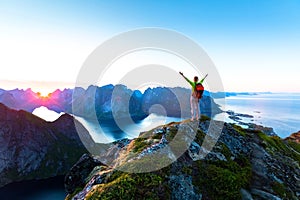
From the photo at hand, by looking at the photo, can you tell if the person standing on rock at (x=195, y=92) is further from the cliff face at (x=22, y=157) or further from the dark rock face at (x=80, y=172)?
the cliff face at (x=22, y=157)

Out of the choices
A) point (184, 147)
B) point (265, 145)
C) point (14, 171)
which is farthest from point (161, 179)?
point (14, 171)

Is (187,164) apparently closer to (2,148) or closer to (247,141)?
(247,141)

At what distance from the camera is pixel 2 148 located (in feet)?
611

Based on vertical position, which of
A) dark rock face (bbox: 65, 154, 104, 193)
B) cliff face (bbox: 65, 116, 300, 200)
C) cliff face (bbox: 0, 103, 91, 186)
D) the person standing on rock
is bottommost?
cliff face (bbox: 0, 103, 91, 186)

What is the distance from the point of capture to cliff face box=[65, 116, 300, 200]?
9.70 metres

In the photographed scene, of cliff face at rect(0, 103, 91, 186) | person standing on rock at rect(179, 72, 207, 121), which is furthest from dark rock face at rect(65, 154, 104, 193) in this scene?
cliff face at rect(0, 103, 91, 186)

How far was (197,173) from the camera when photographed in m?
11.4

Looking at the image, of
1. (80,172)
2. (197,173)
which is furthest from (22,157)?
(197,173)

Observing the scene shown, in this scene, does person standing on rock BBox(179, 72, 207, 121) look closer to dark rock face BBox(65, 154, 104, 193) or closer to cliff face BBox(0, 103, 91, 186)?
dark rock face BBox(65, 154, 104, 193)

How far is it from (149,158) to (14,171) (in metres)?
215

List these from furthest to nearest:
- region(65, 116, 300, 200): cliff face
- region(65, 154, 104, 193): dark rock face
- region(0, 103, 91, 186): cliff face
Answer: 1. region(0, 103, 91, 186): cliff face
2. region(65, 154, 104, 193): dark rock face
3. region(65, 116, 300, 200): cliff face

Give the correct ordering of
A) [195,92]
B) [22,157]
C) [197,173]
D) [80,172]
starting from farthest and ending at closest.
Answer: [22,157]
[80,172]
[195,92]
[197,173]

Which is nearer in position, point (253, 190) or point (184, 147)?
point (253, 190)

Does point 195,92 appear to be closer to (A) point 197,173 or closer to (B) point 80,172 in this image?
(A) point 197,173
